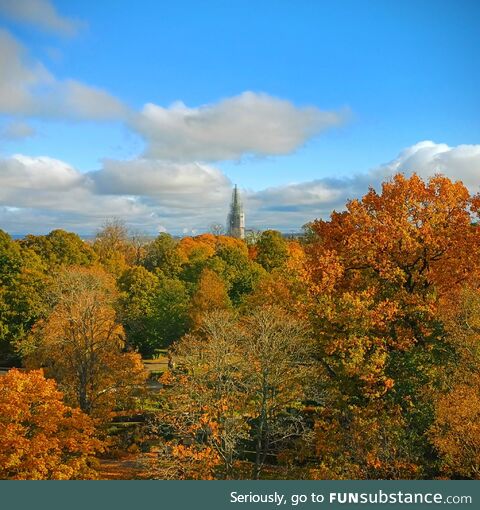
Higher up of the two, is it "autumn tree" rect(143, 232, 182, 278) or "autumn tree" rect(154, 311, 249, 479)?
"autumn tree" rect(143, 232, 182, 278)

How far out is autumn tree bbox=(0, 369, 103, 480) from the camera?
53.0 ft

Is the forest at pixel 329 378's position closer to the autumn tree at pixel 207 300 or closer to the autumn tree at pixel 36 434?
the autumn tree at pixel 36 434

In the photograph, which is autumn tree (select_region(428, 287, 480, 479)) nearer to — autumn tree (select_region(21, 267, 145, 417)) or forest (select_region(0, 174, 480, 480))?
forest (select_region(0, 174, 480, 480))

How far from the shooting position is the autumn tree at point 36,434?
635 inches

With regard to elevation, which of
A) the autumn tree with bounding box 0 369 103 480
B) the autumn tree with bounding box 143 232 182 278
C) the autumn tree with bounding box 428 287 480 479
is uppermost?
Result: the autumn tree with bounding box 143 232 182 278

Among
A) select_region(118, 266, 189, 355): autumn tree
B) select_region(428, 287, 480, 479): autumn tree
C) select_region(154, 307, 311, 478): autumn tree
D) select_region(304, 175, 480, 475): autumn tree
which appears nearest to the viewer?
select_region(428, 287, 480, 479): autumn tree

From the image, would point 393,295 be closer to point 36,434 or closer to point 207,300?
point 36,434

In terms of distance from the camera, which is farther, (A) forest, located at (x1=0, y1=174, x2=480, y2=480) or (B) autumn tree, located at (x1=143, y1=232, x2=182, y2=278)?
(B) autumn tree, located at (x1=143, y1=232, x2=182, y2=278)

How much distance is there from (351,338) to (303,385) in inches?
140

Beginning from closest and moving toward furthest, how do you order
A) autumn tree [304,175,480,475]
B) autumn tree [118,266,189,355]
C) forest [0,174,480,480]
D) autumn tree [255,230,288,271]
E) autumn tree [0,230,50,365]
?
1. forest [0,174,480,480]
2. autumn tree [304,175,480,475]
3. autumn tree [0,230,50,365]
4. autumn tree [118,266,189,355]
5. autumn tree [255,230,288,271]

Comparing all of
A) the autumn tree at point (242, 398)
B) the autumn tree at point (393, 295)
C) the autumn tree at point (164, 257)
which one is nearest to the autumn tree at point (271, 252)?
the autumn tree at point (164, 257)

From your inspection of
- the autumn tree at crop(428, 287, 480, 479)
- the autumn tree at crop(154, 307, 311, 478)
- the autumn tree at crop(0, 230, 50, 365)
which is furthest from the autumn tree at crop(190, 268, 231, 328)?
the autumn tree at crop(428, 287, 480, 479)

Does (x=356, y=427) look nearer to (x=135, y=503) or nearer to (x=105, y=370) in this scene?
(x=135, y=503)

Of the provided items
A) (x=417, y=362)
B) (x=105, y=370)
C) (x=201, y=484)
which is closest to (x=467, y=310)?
(x=417, y=362)
